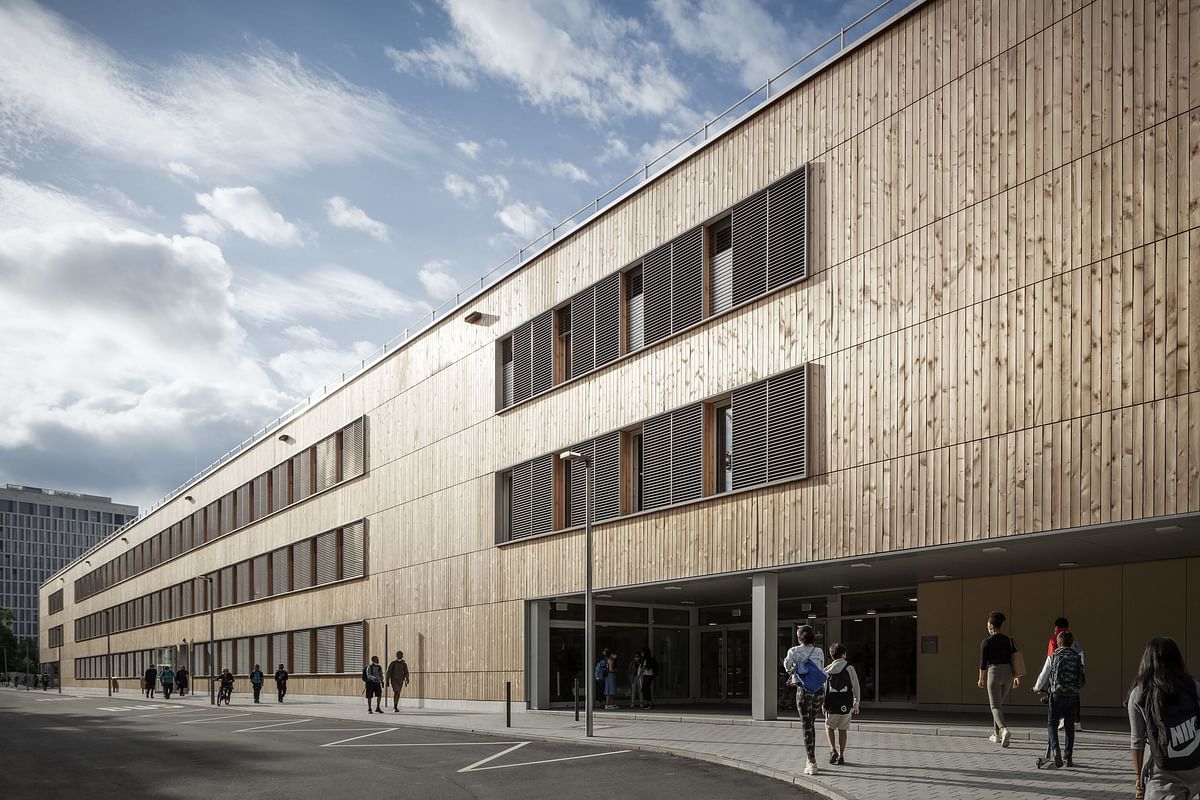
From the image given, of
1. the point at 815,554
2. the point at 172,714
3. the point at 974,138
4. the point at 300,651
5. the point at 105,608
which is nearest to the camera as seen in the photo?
the point at 974,138

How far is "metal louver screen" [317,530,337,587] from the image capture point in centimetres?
4375

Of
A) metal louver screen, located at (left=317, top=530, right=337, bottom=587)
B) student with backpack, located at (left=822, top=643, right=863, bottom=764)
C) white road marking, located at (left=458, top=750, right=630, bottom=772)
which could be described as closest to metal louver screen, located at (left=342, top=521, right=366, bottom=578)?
metal louver screen, located at (left=317, top=530, right=337, bottom=587)

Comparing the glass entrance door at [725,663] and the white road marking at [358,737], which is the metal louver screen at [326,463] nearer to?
the glass entrance door at [725,663]

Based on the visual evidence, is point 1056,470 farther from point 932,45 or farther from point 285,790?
point 285,790

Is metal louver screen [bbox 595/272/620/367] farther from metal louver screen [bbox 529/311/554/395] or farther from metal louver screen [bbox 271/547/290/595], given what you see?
metal louver screen [bbox 271/547/290/595]

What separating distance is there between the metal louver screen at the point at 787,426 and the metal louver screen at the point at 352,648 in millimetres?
23253

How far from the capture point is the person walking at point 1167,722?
6.64 m

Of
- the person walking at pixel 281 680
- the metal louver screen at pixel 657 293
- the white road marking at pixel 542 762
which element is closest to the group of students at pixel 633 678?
the metal louver screen at pixel 657 293

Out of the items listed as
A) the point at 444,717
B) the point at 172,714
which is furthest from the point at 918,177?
the point at 172,714

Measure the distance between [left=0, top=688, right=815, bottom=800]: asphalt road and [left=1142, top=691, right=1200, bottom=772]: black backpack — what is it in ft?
19.7

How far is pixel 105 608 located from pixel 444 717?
6995 centimetres

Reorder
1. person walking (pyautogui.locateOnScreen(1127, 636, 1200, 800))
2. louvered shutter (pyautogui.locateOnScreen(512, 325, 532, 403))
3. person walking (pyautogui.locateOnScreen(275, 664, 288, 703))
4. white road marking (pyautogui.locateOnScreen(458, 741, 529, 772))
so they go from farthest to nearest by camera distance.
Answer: person walking (pyautogui.locateOnScreen(275, 664, 288, 703)) < louvered shutter (pyautogui.locateOnScreen(512, 325, 532, 403)) < white road marking (pyautogui.locateOnScreen(458, 741, 529, 772)) < person walking (pyautogui.locateOnScreen(1127, 636, 1200, 800))

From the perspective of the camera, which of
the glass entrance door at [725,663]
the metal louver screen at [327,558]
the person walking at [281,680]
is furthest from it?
the metal louver screen at [327,558]

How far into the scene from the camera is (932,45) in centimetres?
1859
